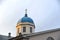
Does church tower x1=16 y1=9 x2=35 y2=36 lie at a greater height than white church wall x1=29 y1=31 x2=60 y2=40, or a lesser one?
greater

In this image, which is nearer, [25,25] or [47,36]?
[47,36]

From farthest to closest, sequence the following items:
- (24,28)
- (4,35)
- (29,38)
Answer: (4,35) → (24,28) → (29,38)

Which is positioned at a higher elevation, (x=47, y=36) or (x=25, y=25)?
(x=25, y=25)

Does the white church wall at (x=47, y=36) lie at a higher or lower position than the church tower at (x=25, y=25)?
lower

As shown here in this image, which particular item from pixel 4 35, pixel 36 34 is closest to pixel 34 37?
pixel 36 34

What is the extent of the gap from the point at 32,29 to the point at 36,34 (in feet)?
24.8

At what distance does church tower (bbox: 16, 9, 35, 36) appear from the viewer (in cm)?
5094

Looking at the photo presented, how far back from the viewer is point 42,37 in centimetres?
4512

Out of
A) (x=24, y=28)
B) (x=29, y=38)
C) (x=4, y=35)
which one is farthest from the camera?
(x=4, y=35)

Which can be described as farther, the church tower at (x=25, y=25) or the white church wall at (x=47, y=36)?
the church tower at (x=25, y=25)

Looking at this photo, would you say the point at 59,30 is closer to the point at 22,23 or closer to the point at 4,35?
the point at 22,23

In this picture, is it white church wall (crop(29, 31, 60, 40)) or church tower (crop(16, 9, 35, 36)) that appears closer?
white church wall (crop(29, 31, 60, 40))

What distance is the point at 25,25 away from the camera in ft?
168

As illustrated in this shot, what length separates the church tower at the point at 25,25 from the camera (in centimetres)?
5094
